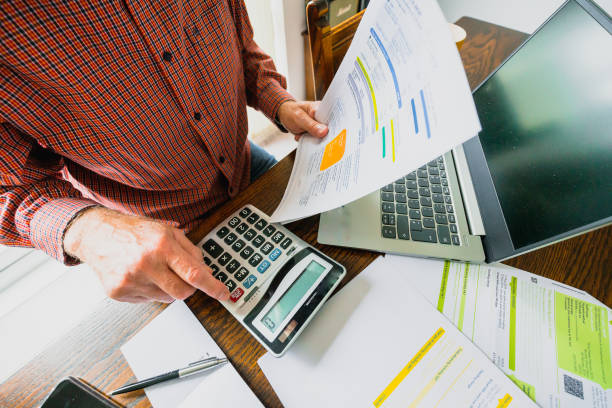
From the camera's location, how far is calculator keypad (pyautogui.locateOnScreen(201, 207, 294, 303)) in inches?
15.0

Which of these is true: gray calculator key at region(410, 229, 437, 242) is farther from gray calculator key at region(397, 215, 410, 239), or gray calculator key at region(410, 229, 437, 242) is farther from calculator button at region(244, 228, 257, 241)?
calculator button at region(244, 228, 257, 241)

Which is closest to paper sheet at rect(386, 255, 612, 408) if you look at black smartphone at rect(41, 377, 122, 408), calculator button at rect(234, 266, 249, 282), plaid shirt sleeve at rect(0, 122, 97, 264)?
calculator button at rect(234, 266, 249, 282)

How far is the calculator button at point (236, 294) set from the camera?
0.37 metres

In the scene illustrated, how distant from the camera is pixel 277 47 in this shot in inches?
50.0

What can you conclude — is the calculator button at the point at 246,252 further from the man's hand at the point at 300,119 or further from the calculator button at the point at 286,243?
the man's hand at the point at 300,119

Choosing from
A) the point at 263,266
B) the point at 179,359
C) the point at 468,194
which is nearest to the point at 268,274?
the point at 263,266

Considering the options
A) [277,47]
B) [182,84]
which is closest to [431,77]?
[182,84]

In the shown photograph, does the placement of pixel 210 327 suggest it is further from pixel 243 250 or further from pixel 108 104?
pixel 108 104

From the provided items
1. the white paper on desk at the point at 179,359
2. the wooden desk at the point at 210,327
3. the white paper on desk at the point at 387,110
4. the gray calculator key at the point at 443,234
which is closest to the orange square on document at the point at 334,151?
the white paper on desk at the point at 387,110

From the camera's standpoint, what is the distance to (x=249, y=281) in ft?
1.24

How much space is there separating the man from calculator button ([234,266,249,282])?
35mm

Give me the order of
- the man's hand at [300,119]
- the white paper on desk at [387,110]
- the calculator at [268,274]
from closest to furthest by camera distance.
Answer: the white paper on desk at [387,110], the calculator at [268,274], the man's hand at [300,119]

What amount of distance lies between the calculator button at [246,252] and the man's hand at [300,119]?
25 cm

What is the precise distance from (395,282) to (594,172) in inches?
11.2
